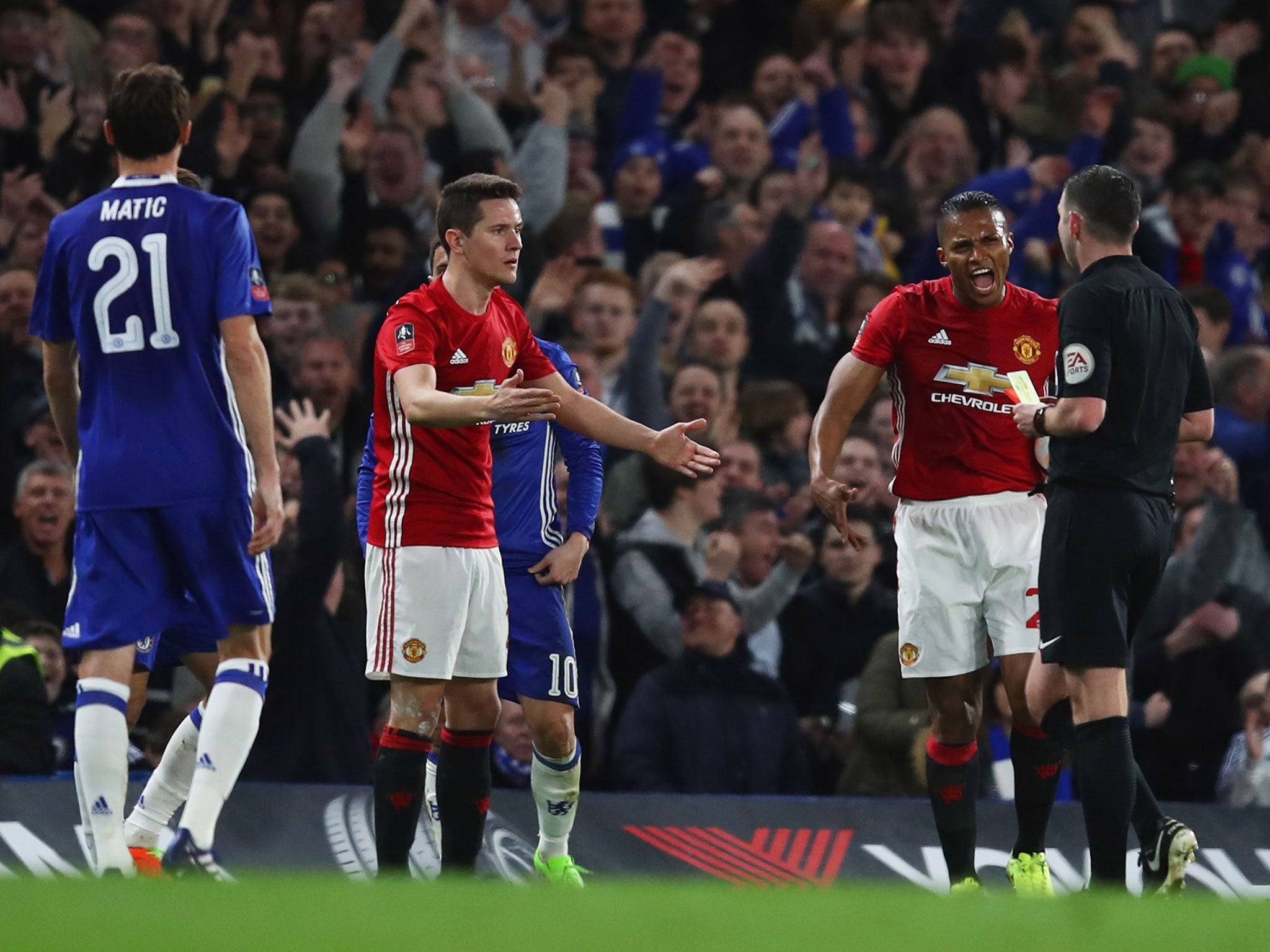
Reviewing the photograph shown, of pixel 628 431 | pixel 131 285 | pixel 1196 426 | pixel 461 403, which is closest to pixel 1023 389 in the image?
pixel 1196 426

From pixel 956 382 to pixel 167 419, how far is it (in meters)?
2.83

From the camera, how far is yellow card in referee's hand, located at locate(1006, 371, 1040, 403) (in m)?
6.07

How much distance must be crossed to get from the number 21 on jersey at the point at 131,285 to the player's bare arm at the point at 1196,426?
3.20 metres

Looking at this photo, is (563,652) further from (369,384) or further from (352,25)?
(352,25)

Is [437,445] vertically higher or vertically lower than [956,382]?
lower

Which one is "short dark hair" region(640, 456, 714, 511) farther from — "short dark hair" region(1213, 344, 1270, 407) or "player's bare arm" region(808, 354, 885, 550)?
"short dark hair" region(1213, 344, 1270, 407)

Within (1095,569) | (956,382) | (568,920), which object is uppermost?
(956,382)

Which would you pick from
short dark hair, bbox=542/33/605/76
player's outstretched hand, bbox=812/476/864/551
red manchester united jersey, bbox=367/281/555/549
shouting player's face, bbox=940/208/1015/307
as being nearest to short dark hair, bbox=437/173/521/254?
red manchester united jersey, bbox=367/281/555/549

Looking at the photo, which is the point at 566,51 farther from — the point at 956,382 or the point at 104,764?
the point at 104,764

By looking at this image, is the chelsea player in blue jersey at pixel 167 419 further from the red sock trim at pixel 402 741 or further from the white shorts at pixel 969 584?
the white shorts at pixel 969 584

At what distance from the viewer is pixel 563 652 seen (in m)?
6.90

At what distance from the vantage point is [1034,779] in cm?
657

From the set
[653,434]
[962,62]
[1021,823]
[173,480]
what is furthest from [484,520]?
[962,62]

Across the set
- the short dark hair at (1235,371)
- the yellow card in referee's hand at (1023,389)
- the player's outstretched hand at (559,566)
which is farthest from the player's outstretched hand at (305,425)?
the short dark hair at (1235,371)
